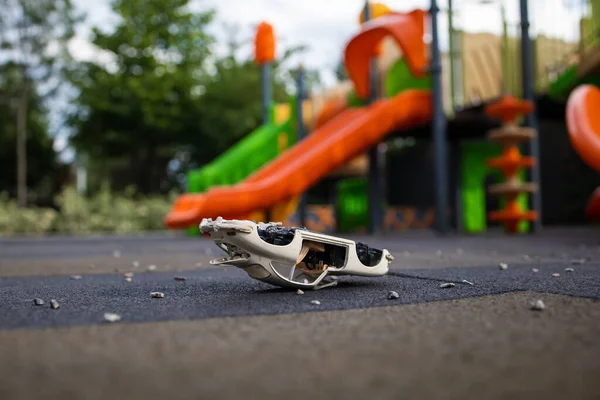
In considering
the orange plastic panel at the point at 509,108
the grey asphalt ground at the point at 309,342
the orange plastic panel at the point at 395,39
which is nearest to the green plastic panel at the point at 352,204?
the orange plastic panel at the point at 395,39

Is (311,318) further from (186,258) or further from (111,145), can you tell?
(111,145)

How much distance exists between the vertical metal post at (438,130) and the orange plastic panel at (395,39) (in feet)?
0.84

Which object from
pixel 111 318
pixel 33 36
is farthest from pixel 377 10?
pixel 33 36

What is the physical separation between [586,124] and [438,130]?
2848mm

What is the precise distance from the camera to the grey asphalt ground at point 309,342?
4.39 feet

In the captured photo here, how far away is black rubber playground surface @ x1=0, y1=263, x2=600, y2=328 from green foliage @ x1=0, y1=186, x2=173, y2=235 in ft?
40.0

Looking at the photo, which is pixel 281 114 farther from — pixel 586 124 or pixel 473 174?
pixel 586 124

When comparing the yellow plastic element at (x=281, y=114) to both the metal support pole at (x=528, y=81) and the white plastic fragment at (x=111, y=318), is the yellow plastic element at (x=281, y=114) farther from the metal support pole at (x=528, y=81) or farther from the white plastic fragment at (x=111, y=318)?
the white plastic fragment at (x=111, y=318)

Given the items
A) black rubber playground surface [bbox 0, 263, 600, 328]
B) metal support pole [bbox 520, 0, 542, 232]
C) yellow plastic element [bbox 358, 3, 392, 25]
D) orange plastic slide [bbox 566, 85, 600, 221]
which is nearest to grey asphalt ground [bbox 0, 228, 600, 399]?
black rubber playground surface [bbox 0, 263, 600, 328]

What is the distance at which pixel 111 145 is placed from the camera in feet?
65.8

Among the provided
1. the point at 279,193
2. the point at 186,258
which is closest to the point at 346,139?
the point at 279,193

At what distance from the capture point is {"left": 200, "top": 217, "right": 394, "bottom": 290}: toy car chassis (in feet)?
8.69

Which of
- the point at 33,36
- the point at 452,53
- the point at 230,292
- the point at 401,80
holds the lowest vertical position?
the point at 230,292

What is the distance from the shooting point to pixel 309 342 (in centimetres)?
175
